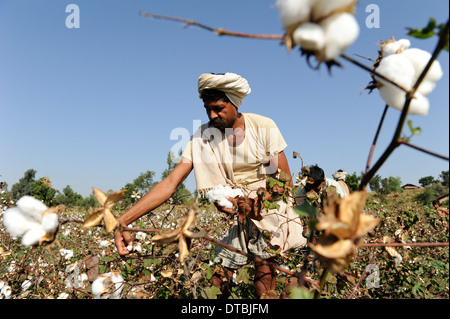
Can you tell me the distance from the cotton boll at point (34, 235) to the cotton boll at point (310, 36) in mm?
633

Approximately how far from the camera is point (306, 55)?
42 centimetres

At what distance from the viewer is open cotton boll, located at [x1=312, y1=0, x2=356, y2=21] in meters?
0.39

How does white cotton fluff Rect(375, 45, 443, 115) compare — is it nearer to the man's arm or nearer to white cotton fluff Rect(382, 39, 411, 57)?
white cotton fluff Rect(382, 39, 411, 57)

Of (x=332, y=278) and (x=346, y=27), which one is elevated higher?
(x=346, y=27)

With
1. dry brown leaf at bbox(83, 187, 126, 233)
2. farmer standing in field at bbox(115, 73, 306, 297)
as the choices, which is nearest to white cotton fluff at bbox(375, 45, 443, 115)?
dry brown leaf at bbox(83, 187, 126, 233)

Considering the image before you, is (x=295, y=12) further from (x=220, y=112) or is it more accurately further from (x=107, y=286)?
(x=220, y=112)

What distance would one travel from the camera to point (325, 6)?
1.30ft

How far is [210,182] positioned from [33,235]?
1599 mm

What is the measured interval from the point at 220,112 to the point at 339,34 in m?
1.78

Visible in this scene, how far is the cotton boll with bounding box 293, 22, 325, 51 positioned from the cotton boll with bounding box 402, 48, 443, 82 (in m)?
0.21
